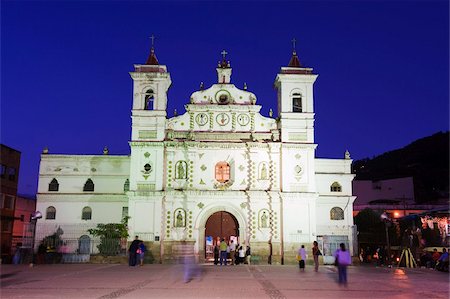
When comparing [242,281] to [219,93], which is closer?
[242,281]

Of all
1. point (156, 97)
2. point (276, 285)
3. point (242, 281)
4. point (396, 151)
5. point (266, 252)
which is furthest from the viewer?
point (396, 151)

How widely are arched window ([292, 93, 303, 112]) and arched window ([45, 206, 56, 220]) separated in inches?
763

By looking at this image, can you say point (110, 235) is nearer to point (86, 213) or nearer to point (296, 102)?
point (86, 213)

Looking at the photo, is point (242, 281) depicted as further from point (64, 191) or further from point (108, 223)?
point (64, 191)

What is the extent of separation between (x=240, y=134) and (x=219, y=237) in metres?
7.38

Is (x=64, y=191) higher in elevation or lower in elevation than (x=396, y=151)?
lower

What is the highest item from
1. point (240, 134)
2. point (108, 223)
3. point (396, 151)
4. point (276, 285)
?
point (396, 151)

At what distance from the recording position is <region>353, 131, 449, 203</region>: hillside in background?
78125 millimetres

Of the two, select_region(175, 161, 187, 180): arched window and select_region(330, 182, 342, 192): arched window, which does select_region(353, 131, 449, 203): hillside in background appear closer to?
select_region(330, 182, 342, 192): arched window

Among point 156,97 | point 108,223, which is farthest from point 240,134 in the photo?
point 108,223

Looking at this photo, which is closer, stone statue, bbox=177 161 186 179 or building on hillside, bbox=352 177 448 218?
stone statue, bbox=177 161 186 179

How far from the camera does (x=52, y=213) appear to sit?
3753 centimetres

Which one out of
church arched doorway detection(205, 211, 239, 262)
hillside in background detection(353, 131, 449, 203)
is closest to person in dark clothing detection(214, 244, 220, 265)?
church arched doorway detection(205, 211, 239, 262)

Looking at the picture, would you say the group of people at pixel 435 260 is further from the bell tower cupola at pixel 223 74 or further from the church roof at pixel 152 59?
the church roof at pixel 152 59
